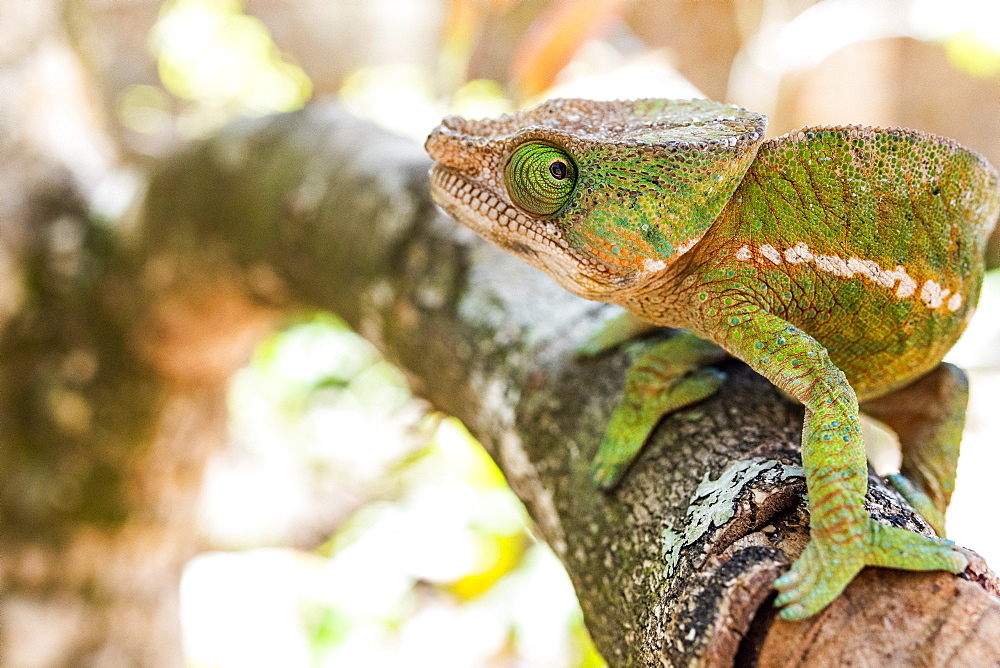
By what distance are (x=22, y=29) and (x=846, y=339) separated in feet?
7.33

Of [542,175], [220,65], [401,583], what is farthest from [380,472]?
[542,175]

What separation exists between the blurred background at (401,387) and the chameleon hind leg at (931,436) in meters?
0.88

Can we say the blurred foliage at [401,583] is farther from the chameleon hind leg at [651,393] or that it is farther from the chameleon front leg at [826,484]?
the chameleon front leg at [826,484]

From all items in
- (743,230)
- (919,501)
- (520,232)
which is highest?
(743,230)

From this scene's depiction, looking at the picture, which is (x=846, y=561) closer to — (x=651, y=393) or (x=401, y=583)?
(x=651, y=393)

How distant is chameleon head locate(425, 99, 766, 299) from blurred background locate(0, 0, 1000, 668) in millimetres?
661

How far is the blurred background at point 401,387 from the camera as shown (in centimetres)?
255

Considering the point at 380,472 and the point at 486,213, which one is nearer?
the point at 486,213

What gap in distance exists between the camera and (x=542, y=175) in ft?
3.03

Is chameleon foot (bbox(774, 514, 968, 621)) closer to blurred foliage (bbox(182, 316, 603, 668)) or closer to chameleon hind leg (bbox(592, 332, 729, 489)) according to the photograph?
chameleon hind leg (bbox(592, 332, 729, 489))

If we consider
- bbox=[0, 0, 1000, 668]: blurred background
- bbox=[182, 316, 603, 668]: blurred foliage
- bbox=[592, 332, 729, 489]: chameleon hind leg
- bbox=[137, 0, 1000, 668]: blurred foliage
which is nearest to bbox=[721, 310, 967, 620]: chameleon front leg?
bbox=[592, 332, 729, 489]: chameleon hind leg

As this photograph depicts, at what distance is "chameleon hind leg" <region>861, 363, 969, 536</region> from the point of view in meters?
0.98

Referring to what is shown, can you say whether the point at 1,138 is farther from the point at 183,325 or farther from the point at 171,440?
the point at 171,440

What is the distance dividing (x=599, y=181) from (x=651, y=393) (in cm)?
30
